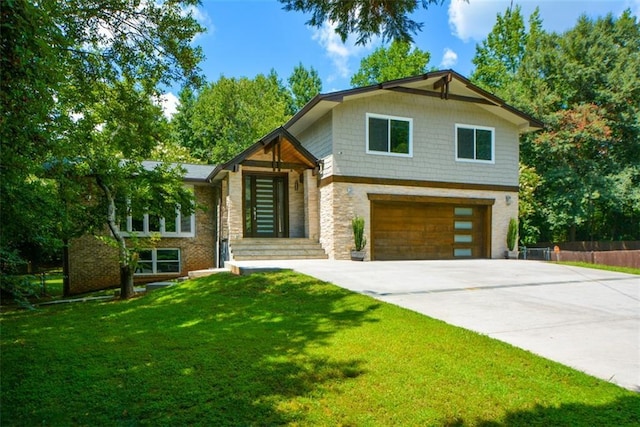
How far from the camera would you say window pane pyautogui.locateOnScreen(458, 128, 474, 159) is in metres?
14.4

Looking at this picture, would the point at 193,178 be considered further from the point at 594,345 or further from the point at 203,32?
the point at 594,345

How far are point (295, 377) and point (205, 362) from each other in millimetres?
981

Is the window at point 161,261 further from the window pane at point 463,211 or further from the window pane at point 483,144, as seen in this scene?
the window pane at point 483,144

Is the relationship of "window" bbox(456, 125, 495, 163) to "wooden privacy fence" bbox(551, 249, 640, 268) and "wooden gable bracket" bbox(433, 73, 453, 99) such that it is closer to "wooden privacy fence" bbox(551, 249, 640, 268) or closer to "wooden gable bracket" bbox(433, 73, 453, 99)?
"wooden gable bracket" bbox(433, 73, 453, 99)

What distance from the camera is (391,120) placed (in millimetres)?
13484

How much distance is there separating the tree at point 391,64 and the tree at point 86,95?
1002 inches

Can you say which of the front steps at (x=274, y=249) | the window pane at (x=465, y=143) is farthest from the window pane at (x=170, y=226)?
the window pane at (x=465, y=143)

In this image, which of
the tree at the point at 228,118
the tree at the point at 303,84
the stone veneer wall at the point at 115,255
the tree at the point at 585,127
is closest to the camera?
the stone veneer wall at the point at 115,255

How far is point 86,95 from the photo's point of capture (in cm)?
845

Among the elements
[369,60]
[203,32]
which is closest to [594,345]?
[203,32]

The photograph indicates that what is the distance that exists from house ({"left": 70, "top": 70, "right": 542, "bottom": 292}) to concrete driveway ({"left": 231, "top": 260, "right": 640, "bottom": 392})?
3.35 metres

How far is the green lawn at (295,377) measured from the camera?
2889 mm

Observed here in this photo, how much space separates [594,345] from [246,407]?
3.76 metres

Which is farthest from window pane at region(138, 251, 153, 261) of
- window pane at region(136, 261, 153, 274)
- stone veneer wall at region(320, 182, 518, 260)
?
stone veneer wall at region(320, 182, 518, 260)
